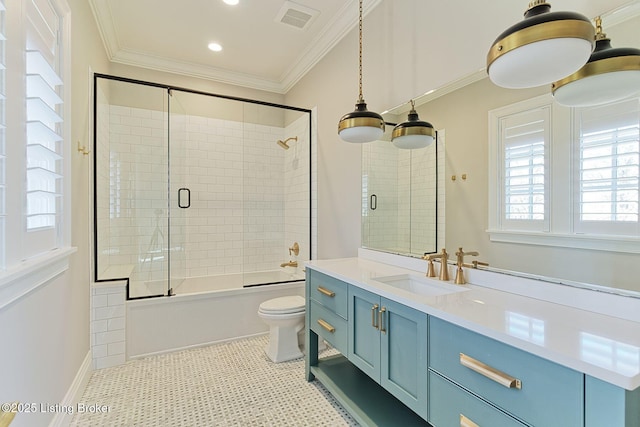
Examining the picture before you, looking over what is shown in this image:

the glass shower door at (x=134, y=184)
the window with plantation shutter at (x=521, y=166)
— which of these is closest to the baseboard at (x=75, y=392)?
the glass shower door at (x=134, y=184)

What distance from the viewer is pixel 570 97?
1132 mm

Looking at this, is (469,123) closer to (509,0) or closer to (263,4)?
(509,0)

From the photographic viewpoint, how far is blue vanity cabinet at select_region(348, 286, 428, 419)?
4.13 ft

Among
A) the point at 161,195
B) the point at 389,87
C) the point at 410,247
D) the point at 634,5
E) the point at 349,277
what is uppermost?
the point at 389,87

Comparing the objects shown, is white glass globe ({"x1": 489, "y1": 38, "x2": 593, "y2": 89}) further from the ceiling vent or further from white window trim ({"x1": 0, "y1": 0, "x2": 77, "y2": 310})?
the ceiling vent

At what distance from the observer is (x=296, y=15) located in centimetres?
263

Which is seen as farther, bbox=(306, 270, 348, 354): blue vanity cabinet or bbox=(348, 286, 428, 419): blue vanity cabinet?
bbox=(306, 270, 348, 354): blue vanity cabinet

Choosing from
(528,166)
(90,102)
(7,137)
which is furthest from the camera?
(90,102)

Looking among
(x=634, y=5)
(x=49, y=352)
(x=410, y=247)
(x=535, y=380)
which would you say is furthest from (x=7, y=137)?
(x=634, y=5)

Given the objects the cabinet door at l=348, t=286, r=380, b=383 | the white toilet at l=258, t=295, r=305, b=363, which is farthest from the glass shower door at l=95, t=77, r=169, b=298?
the cabinet door at l=348, t=286, r=380, b=383

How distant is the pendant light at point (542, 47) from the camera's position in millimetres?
854

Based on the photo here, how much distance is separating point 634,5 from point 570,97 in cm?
39

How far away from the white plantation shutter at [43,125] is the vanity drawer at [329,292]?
1458 millimetres

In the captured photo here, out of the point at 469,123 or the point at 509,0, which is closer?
the point at 509,0
